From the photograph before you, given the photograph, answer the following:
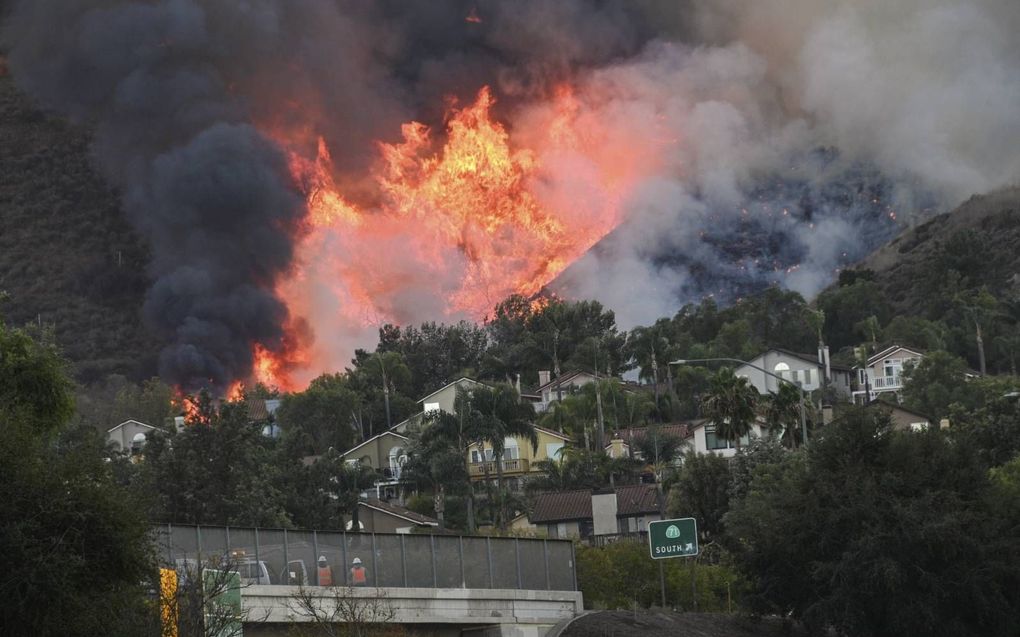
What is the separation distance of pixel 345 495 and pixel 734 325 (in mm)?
76695

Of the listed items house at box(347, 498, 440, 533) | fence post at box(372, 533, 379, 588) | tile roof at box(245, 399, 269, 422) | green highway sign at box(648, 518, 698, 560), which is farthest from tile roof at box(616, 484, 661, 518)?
fence post at box(372, 533, 379, 588)

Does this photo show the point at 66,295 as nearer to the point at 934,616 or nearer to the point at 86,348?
the point at 86,348

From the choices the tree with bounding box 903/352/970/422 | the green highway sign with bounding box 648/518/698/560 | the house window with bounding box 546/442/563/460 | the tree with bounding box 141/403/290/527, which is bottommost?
the green highway sign with bounding box 648/518/698/560

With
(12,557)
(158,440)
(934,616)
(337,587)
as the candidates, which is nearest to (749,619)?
(934,616)

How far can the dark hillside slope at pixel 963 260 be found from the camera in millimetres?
169750

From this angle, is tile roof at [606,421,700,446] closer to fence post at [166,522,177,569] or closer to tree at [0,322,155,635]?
fence post at [166,522,177,569]

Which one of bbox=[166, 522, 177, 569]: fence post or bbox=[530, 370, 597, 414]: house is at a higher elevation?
bbox=[530, 370, 597, 414]: house

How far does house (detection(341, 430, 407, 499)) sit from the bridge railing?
212 feet

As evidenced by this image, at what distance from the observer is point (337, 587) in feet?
117

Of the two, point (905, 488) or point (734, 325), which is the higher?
point (734, 325)

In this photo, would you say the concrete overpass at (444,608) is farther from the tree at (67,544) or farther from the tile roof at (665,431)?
the tile roof at (665,431)

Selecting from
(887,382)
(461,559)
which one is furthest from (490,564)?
(887,382)

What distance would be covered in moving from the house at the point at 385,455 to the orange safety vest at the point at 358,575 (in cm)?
7134

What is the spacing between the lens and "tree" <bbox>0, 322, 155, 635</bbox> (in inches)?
945
